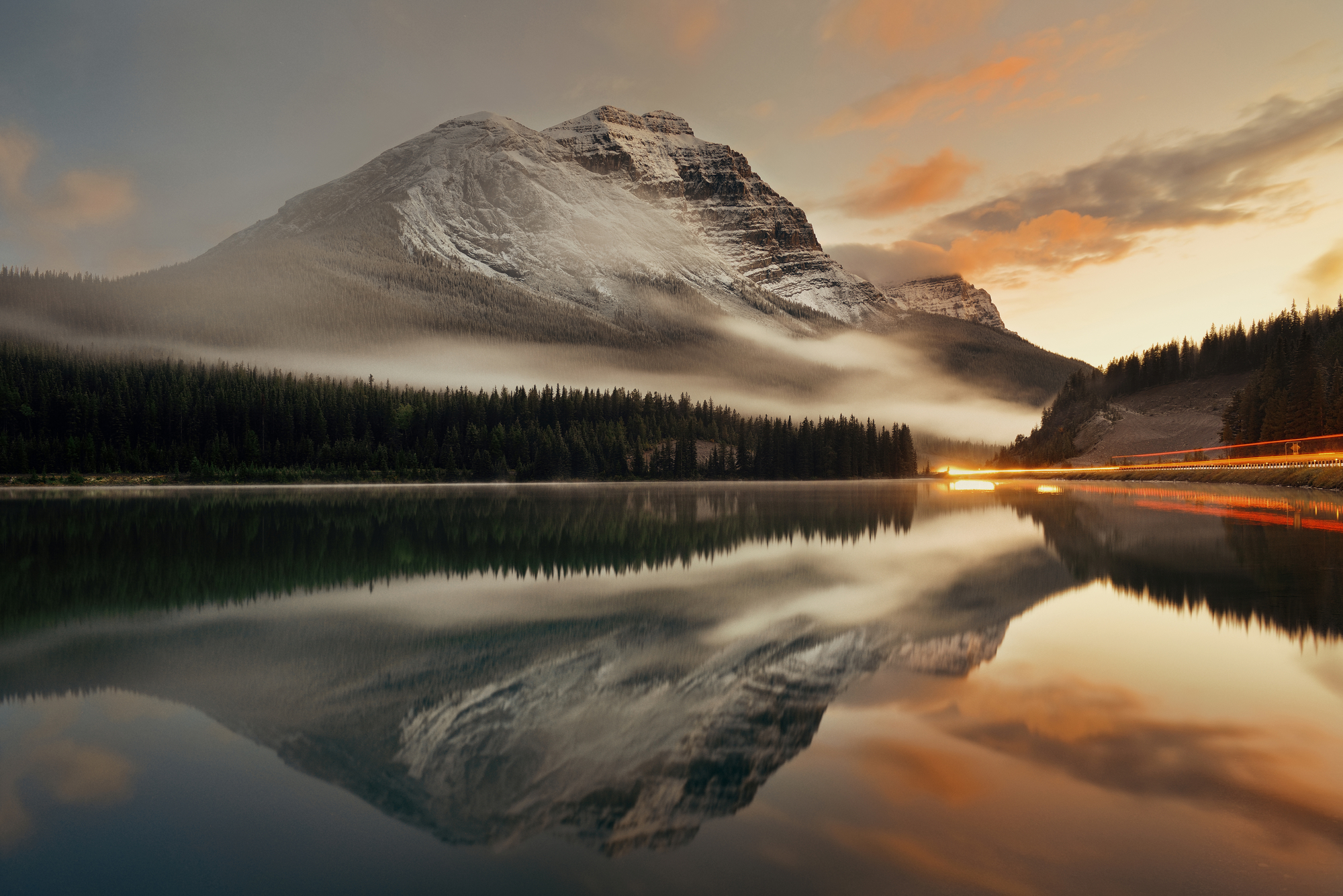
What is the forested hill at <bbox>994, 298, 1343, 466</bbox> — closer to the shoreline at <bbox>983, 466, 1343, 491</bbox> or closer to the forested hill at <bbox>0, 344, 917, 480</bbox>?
the shoreline at <bbox>983, 466, 1343, 491</bbox>

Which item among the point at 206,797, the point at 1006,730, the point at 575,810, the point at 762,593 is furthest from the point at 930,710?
the point at 762,593

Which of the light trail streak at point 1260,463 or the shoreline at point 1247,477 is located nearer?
the shoreline at point 1247,477

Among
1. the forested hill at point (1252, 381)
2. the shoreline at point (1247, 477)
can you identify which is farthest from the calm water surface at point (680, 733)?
the forested hill at point (1252, 381)

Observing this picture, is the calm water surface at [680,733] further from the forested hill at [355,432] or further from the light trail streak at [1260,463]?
the forested hill at [355,432]

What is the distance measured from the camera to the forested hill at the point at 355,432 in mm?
108250

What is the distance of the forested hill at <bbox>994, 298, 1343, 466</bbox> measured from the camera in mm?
90938

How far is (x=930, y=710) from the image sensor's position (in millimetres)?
8031

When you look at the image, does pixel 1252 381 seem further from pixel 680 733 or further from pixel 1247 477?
pixel 680 733

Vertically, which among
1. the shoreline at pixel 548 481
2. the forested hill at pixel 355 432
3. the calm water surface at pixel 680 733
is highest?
the forested hill at pixel 355 432

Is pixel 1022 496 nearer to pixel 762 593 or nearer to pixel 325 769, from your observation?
pixel 762 593

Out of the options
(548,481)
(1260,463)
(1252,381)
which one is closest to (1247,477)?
(1260,463)

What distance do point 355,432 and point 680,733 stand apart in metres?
133

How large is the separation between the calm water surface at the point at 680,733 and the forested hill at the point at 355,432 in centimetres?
10831

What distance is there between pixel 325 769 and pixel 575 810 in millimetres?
2487
